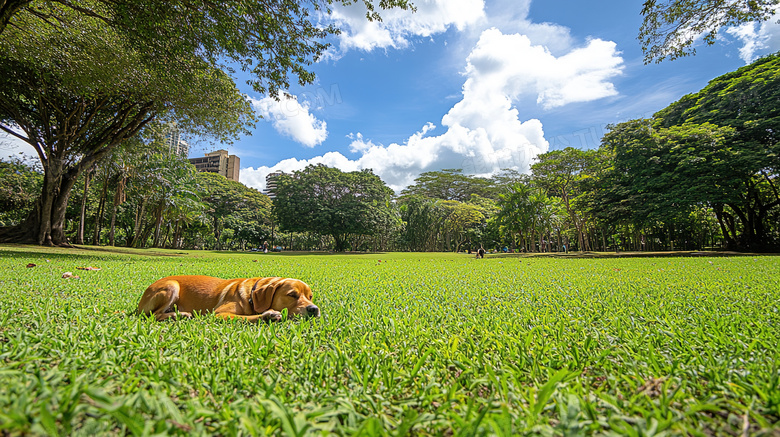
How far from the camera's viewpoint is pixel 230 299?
2453 mm

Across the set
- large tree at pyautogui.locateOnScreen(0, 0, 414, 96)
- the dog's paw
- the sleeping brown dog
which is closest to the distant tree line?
large tree at pyautogui.locateOnScreen(0, 0, 414, 96)

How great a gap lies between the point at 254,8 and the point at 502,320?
6.99 metres

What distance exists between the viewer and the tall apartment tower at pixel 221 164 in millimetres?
85688

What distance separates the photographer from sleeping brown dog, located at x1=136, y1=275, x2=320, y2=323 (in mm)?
2287

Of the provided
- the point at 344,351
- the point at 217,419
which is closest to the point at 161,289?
the point at 344,351

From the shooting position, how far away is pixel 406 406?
40.3 inches

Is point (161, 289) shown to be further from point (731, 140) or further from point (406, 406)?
point (731, 140)

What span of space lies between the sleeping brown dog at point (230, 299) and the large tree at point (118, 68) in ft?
18.7

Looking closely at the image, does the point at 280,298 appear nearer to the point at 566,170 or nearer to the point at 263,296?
the point at 263,296

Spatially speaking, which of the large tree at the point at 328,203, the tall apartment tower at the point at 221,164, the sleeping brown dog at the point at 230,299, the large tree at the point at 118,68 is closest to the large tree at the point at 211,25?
the large tree at the point at 118,68

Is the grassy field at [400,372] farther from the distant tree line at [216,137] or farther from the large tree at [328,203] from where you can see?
the large tree at [328,203]


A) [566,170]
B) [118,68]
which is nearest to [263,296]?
[118,68]

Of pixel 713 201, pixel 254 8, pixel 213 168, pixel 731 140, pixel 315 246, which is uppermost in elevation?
pixel 213 168

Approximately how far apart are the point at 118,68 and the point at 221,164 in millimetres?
88299
